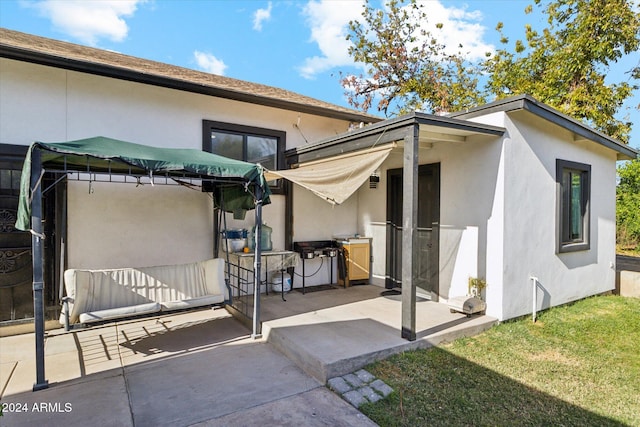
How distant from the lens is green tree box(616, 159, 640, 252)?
1351 cm

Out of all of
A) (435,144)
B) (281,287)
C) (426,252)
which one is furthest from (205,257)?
(435,144)

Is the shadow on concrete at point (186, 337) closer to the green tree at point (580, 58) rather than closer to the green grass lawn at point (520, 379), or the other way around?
the green grass lawn at point (520, 379)

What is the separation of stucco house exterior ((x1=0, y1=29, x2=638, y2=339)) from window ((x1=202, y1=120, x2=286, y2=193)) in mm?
27

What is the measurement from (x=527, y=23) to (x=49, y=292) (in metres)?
15.8

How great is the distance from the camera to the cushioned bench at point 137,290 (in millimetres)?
4129

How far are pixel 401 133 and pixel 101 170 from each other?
4565 millimetres

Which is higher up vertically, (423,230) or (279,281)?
(423,230)

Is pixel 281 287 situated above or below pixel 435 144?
below

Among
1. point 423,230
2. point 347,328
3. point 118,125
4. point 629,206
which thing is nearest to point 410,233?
point 347,328

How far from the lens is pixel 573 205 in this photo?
6.98 meters

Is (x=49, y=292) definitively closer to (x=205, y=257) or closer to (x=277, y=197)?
(x=205, y=257)

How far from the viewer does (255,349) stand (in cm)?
458

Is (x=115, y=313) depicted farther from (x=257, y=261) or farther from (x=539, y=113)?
(x=539, y=113)

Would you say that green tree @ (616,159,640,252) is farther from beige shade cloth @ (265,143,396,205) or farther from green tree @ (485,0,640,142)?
beige shade cloth @ (265,143,396,205)
